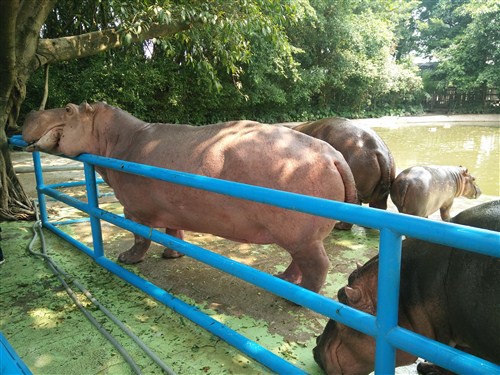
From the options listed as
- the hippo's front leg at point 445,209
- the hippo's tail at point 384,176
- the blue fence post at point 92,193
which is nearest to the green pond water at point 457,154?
the hippo's front leg at point 445,209

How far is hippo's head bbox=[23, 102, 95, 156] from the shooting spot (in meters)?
3.58

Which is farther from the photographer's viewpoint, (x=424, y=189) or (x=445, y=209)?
(x=445, y=209)

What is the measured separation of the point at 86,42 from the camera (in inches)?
213

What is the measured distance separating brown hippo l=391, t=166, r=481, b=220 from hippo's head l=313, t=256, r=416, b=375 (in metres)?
2.62

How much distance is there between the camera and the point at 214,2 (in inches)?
244

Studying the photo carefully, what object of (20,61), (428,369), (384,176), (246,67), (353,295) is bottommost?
(428,369)

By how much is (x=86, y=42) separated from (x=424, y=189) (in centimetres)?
Answer: 463

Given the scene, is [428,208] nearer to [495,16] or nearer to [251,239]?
[251,239]

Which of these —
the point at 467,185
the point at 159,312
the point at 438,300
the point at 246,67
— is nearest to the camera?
the point at 438,300

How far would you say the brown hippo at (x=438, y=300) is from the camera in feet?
4.63

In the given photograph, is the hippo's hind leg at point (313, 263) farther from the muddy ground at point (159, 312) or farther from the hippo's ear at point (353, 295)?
the hippo's ear at point (353, 295)

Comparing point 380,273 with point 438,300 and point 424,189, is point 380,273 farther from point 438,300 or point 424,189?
point 424,189

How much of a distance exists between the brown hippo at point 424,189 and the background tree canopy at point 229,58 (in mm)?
3267

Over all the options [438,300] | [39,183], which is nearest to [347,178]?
[438,300]
